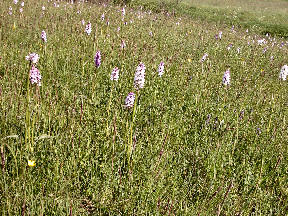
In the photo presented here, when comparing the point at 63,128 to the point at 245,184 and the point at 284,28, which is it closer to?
the point at 245,184

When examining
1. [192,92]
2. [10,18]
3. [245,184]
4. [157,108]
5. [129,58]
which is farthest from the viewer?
[10,18]

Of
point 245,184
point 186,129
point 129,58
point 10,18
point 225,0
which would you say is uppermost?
point 225,0

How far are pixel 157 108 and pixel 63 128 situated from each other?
1112mm

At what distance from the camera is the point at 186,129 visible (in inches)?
104

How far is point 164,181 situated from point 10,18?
5.60 meters

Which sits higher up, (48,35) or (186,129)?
(48,35)

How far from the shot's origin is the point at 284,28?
58.7 ft

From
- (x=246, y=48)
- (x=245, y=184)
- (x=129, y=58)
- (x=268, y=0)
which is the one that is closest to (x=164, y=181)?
(x=245, y=184)

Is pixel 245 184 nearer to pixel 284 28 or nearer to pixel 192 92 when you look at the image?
pixel 192 92

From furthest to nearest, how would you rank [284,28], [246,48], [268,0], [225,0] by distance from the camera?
[268,0], [225,0], [284,28], [246,48]

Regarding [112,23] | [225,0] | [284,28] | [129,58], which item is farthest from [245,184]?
[225,0]

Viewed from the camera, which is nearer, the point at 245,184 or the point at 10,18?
the point at 245,184

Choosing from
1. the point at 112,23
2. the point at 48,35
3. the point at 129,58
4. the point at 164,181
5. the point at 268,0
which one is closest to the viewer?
the point at 164,181

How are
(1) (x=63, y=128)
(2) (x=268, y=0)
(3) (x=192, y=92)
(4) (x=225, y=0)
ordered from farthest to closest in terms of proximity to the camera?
(2) (x=268, y=0) → (4) (x=225, y=0) → (3) (x=192, y=92) → (1) (x=63, y=128)
